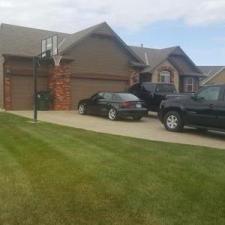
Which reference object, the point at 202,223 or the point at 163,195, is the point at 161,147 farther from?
the point at 202,223

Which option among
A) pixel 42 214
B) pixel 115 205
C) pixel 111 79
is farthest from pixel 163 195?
pixel 111 79

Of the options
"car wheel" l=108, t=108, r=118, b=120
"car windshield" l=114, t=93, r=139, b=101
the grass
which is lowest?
the grass

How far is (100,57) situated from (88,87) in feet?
7.02

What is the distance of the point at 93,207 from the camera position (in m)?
5.90

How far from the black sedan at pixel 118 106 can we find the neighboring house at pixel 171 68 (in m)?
13.0

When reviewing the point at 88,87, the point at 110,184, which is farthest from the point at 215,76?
the point at 110,184

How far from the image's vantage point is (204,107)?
14.1m

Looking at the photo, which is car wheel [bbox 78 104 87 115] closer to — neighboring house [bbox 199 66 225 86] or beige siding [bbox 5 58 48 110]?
beige siding [bbox 5 58 48 110]

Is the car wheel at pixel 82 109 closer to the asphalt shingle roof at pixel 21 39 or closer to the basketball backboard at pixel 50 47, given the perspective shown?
the basketball backboard at pixel 50 47

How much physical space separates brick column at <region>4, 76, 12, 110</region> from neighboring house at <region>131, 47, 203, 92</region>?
1210cm

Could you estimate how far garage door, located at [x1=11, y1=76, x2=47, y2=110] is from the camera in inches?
987

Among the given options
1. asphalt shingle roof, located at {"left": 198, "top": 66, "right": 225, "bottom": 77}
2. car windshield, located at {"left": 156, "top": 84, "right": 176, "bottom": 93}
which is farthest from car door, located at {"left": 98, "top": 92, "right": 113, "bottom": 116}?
asphalt shingle roof, located at {"left": 198, "top": 66, "right": 225, "bottom": 77}

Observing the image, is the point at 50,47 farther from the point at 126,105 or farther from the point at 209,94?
the point at 209,94

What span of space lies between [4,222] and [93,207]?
124 cm
